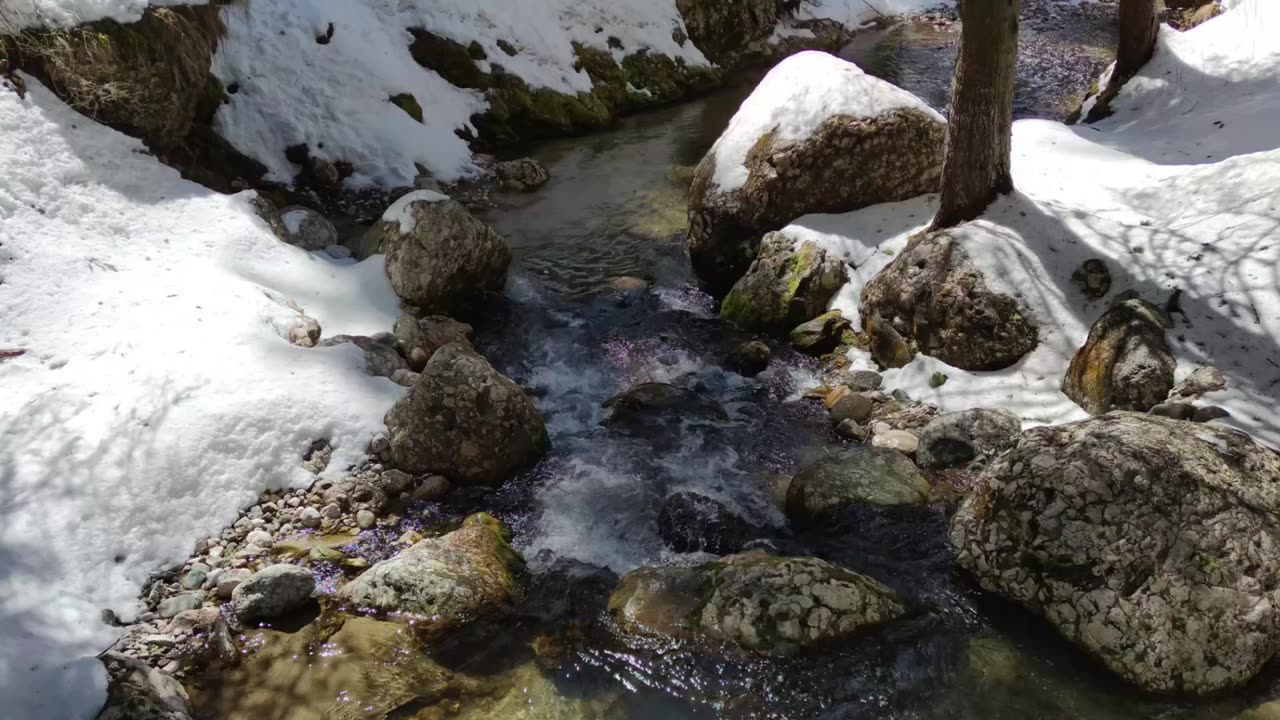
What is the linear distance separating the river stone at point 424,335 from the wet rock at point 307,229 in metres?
1.87

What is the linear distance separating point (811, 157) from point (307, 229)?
5.78 metres

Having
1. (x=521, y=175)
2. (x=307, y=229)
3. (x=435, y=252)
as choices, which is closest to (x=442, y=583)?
Result: (x=435, y=252)

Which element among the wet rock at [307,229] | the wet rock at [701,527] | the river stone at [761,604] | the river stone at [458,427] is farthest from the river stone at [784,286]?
the wet rock at [307,229]

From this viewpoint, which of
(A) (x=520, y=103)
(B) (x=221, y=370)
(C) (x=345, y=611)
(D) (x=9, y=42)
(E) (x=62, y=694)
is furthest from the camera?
(A) (x=520, y=103)

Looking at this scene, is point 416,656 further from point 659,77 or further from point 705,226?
point 659,77

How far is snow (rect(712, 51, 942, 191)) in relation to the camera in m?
8.26

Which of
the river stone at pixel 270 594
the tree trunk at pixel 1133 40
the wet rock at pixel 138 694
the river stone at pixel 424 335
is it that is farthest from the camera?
the tree trunk at pixel 1133 40

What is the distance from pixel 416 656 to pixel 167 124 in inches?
275

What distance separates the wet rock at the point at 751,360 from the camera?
7.51m

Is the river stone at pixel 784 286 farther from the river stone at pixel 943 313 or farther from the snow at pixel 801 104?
the snow at pixel 801 104

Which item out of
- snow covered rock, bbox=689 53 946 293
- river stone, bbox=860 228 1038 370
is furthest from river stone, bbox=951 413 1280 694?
snow covered rock, bbox=689 53 946 293

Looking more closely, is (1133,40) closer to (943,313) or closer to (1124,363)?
(943,313)

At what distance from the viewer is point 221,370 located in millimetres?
5906

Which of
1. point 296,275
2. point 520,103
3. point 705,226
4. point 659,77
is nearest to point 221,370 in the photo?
point 296,275
